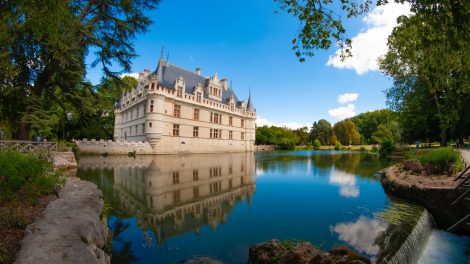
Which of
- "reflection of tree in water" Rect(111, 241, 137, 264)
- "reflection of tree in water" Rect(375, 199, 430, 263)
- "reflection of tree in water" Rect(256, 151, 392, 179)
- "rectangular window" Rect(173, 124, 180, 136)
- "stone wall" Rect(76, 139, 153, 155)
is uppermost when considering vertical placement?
"rectangular window" Rect(173, 124, 180, 136)

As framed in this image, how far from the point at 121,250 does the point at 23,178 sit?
2866 mm

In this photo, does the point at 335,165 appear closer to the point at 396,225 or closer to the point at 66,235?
the point at 396,225

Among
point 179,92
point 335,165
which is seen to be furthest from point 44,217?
point 179,92

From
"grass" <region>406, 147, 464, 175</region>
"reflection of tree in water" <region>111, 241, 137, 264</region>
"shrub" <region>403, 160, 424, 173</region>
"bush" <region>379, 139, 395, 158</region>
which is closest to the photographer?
"reflection of tree in water" <region>111, 241, 137, 264</region>

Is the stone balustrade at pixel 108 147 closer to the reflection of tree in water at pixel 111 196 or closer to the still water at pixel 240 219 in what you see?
the reflection of tree in water at pixel 111 196

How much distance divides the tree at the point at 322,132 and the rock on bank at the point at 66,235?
258 feet

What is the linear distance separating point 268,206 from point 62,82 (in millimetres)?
13312

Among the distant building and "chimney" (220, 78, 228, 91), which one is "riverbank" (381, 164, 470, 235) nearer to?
the distant building

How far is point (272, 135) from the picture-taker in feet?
210

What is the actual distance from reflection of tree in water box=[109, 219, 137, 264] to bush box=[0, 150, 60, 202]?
1.85 meters

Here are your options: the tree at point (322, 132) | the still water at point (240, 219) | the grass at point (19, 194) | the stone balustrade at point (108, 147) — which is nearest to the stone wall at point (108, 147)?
the stone balustrade at point (108, 147)

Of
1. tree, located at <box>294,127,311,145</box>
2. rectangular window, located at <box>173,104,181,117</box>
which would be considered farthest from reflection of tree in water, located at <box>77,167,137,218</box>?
tree, located at <box>294,127,311,145</box>

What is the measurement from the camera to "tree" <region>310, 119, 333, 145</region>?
254ft

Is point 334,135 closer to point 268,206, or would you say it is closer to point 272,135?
point 272,135
